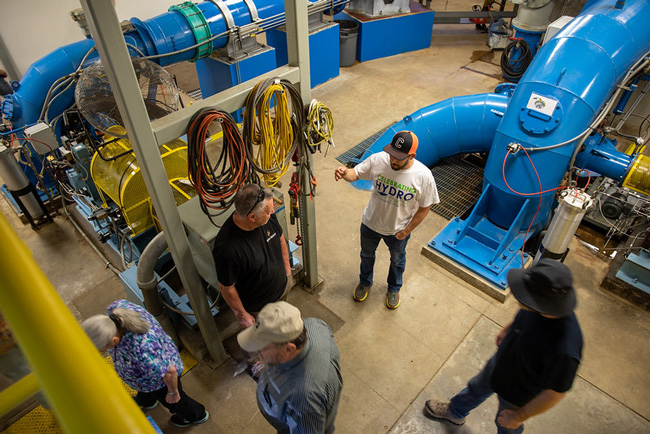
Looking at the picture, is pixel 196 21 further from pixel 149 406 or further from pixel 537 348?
pixel 537 348

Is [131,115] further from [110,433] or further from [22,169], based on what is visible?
[22,169]

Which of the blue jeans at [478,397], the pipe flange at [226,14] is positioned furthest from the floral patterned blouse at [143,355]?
the pipe flange at [226,14]

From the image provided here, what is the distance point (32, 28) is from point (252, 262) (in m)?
6.64

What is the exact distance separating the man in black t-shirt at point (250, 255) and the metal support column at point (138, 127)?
27 cm

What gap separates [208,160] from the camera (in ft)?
7.89

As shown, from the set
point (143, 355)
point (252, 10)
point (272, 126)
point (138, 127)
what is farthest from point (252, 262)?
point (252, 10)

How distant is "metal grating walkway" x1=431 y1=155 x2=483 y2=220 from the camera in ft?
16.1

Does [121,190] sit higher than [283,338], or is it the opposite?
[283,338]

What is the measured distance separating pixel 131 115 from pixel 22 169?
341cm

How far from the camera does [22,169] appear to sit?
4387mm

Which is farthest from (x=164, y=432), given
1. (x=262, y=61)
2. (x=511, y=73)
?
(x=511, y=73)

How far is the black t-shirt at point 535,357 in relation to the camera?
1904mm

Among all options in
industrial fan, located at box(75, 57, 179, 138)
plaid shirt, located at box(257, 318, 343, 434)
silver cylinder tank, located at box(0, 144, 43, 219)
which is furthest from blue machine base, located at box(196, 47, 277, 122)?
plaid shirt, located at box(257, 318, 343, 434)

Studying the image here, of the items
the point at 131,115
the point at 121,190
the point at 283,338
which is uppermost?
the point at 131,115
